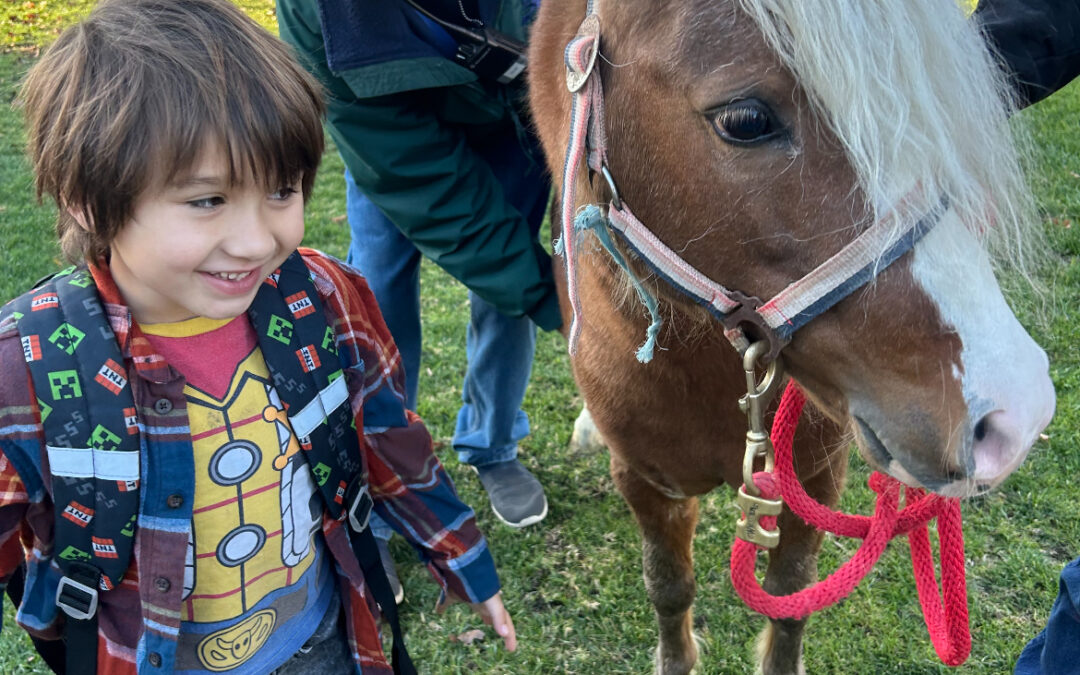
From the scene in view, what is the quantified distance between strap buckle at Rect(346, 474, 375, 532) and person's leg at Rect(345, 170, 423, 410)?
46.7 inches

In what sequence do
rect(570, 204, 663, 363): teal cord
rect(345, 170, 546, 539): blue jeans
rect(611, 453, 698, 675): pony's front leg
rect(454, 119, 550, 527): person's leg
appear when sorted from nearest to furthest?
rect(570, 204, 663, 363): teal cord, rect(611, 453, 698, 675): pony's front leg, rect(345, 170, 546, 539): blue jeans, rect(454, 119, 550, 527): person's leg

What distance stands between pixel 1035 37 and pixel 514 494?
2333 millimetres

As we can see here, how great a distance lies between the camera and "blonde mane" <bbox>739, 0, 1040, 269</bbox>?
46.5 inches

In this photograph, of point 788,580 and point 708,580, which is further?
point 708,580

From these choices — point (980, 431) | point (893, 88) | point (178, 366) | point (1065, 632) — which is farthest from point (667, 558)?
point (893, 88)

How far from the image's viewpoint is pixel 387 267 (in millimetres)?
2930

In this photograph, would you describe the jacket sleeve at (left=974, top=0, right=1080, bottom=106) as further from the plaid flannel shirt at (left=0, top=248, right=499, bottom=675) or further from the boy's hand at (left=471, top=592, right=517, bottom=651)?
the boy's hand at (left=471, top=592, right=517, bottom=651)

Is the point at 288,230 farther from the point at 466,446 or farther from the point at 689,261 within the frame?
the point at 466,446

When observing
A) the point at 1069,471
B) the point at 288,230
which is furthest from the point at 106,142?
the point at 1069,471

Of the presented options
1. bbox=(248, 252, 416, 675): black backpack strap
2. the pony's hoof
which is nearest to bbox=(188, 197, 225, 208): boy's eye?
bbox=(248, 252, 416, 675): black backpack strap

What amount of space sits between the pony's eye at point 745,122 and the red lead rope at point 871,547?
577mm

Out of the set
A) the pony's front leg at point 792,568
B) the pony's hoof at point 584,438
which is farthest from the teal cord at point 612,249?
the pony's hoof at point 584,438

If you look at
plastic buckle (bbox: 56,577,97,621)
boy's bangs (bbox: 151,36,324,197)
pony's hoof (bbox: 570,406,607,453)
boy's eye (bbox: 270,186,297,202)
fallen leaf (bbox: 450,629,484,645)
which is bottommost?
fallen leaf (bbox: 450,629,484,645)

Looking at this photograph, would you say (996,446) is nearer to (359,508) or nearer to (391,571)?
(359,508)
